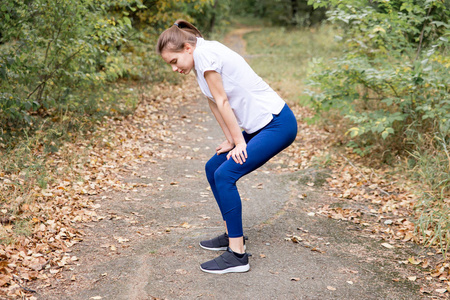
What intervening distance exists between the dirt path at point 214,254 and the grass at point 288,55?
254 centimetres

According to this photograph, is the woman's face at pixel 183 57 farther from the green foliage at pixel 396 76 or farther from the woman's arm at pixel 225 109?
the green foliage at pixel 396 76

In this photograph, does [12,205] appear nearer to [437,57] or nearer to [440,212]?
[440,212]

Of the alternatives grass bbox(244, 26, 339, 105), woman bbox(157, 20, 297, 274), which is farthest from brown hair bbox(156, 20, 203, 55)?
grass bbox(244, 26, 339, 105)

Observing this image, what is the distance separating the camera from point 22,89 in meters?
6.94

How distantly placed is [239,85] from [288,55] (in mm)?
16998

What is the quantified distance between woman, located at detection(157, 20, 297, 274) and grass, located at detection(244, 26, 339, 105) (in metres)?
3.68

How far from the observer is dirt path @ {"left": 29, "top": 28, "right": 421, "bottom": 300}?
10.2ft

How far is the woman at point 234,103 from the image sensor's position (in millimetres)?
3035

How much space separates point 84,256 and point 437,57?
500 centimetres

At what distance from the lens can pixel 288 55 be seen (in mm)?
19344

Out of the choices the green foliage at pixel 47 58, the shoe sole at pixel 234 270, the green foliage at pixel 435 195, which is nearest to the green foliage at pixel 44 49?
the green foliage at pixel 47 58

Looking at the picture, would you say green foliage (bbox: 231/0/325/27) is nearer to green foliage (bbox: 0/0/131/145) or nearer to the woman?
green foliage (bbox: 0/0/131/145)

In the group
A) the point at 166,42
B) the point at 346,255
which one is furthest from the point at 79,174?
the point at 346,255

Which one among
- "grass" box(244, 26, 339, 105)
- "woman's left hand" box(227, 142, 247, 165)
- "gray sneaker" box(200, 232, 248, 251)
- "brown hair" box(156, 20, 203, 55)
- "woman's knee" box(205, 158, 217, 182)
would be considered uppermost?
"brown hair" box(156, 20, 203, 55)
